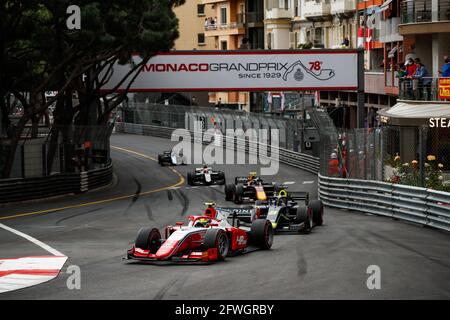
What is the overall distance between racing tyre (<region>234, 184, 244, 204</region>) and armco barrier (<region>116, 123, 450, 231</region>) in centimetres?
259

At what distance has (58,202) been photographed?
34.7m

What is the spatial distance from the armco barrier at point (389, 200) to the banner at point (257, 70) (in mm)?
15556

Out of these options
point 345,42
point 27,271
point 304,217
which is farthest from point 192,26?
point 27,271

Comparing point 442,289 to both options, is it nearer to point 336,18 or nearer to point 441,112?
point 441,112

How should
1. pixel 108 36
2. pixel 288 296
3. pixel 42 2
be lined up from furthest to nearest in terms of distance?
1. pixel 108 36
2. pixel 42 2
3. pixel 288 296

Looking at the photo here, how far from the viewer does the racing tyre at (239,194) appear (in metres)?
31.9

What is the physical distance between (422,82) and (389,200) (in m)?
10.3

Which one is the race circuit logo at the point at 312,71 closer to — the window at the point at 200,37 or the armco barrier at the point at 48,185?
the armco barrier at the point at 48,185

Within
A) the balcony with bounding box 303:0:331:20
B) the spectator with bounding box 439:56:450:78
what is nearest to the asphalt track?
the spectator with bounding box 439:56:450:78

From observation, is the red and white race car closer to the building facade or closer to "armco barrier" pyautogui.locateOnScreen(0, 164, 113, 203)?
"armco barrier" pyautogui.locateOnScreen(0, 164, 113, 203)

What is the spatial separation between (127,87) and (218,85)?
4.36m

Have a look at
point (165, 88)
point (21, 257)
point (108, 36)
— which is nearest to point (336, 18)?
point (165, 88)

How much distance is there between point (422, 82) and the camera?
35.9m

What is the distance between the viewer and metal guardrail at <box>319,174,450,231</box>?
906 inches
